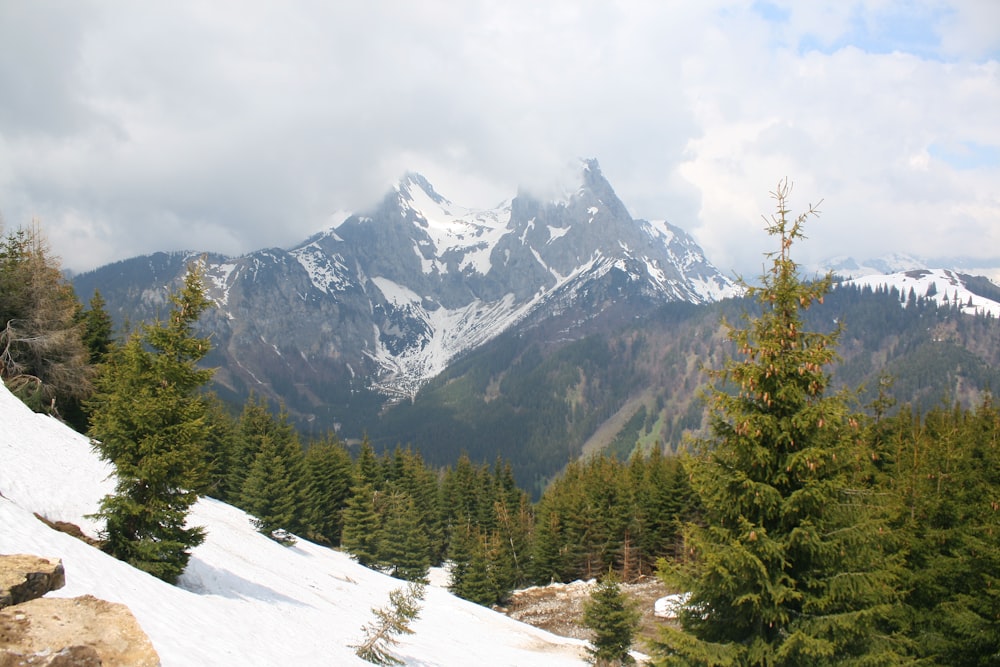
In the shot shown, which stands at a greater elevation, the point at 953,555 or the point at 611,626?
the point at 953,555

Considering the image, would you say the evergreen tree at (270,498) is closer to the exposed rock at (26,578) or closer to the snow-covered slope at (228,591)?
the snow-covered slope at (228,591)

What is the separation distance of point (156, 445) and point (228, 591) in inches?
299

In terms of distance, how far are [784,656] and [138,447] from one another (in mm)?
18672

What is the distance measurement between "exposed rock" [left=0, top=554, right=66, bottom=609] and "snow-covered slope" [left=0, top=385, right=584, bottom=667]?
11.4 feet

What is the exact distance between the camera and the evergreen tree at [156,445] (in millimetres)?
17641

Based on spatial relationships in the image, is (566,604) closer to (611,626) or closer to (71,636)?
(611,626)

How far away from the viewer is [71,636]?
7.79 meters

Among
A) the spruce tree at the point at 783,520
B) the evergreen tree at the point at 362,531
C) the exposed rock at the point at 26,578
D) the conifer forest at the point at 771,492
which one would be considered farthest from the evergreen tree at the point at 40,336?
the spruce tree at the point at 783,520

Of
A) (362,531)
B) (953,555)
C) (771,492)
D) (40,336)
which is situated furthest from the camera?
(362,531)

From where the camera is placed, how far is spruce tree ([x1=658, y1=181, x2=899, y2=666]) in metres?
10.6

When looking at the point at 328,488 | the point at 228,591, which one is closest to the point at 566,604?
the point at 328,488

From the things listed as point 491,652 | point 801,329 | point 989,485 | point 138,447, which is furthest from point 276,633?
point 989,485

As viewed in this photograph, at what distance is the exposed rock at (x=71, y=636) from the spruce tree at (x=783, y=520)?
9532 millimetres

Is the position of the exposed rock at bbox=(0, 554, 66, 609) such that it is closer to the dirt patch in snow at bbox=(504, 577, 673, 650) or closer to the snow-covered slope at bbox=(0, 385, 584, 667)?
the snow-covered slope at bbox=(0, 385, 584, 667)
